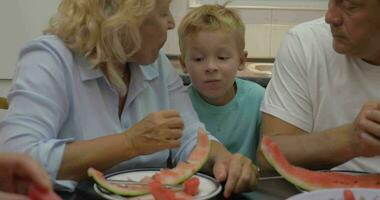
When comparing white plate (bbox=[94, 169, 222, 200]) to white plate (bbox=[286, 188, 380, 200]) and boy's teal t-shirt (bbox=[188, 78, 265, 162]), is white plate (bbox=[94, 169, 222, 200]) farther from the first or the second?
boy's teal t-shirt (bbox=[188, 78, 265, 162])

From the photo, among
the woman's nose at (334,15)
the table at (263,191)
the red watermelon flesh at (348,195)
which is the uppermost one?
the woman's nose at (334,15)

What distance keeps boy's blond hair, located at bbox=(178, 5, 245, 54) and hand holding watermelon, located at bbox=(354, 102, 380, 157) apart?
2.35 ft

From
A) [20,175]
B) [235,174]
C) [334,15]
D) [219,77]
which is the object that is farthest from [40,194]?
[219,77]

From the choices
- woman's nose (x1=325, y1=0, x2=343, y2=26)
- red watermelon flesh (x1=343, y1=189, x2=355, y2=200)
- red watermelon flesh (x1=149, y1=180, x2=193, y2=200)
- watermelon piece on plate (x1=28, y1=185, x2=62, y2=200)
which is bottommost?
red watermelon flesh (x1=149, y1=180, x2=193, y2=200)

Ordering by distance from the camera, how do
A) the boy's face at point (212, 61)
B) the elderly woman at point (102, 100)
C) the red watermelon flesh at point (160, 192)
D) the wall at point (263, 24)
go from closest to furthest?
the red watermelon flesh at point (160, 192)
the elderly woman at point (102, 100)
the boy's face at point (212, 61)
the wall at point (263, 24)

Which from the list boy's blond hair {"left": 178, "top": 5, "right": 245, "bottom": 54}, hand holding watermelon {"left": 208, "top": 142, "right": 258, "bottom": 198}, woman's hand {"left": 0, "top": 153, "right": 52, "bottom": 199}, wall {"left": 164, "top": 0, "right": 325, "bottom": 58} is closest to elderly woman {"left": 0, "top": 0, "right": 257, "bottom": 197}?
hand holding watermelon {"left": 208, "top": 142, "right": 258, "bottom": 198}

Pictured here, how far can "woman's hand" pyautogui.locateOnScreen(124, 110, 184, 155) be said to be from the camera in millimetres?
1321

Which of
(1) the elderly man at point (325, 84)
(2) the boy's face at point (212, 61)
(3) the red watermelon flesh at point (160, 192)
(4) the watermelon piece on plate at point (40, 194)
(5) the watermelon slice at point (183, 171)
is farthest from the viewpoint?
(2) the boy's face at point (212, 61)

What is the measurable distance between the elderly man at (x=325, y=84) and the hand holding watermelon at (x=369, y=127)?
10 centimetres

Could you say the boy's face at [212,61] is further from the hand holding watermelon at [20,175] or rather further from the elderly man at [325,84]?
the hand holding watermelon at [20,175]

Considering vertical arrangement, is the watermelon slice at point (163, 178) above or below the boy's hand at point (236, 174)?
above

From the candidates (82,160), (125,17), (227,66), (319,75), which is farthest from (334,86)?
(82,160)

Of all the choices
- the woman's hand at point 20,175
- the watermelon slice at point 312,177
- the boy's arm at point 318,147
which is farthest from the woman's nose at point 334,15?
the woman's hand at point 20,175

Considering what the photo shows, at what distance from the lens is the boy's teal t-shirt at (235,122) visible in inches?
73.7
